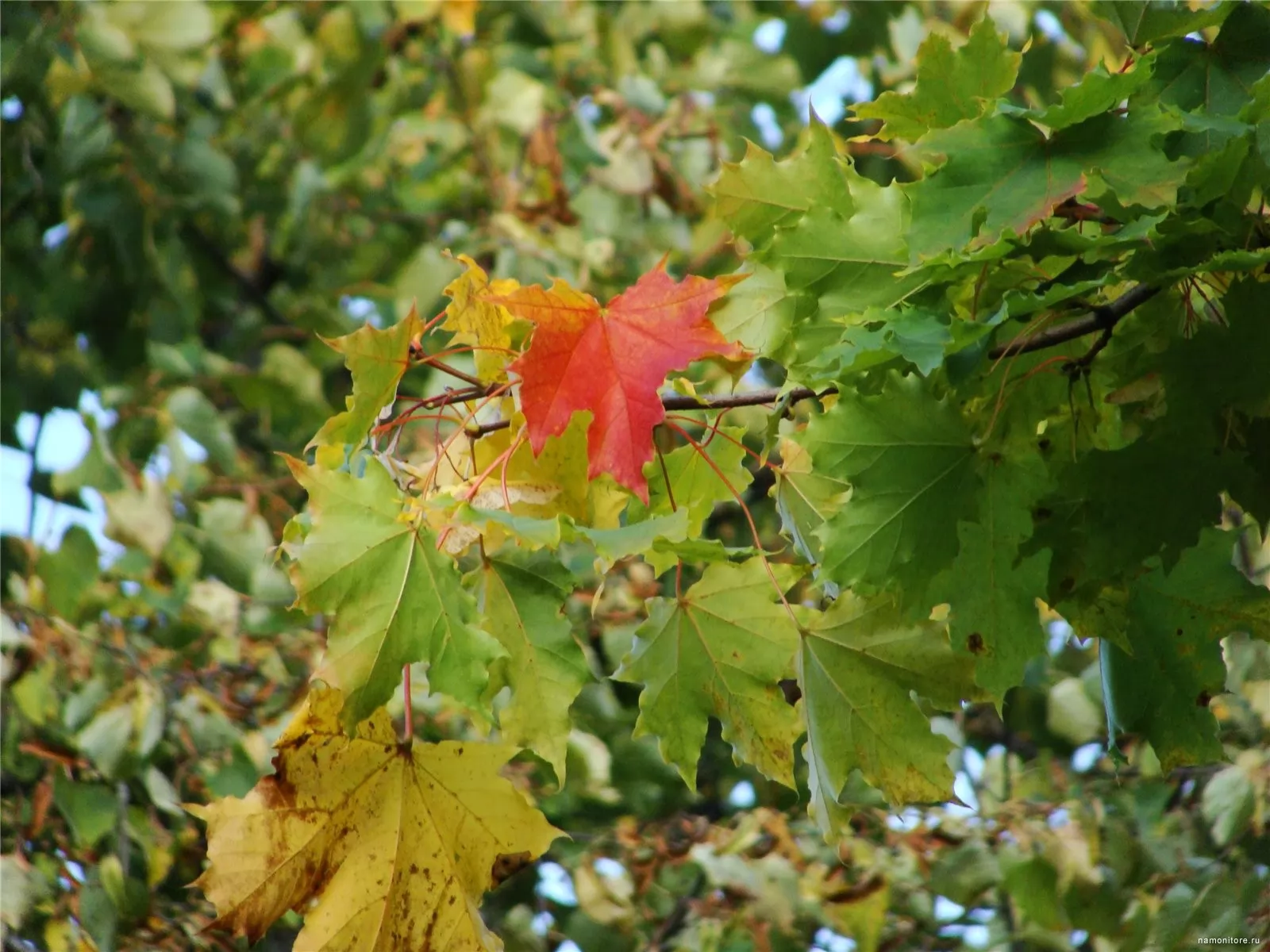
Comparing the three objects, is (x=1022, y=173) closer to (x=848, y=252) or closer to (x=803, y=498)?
(x=848, y=252)

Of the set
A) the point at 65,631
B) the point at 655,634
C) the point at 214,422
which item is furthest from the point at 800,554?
the point at 214,422

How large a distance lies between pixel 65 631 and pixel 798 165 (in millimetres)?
1484

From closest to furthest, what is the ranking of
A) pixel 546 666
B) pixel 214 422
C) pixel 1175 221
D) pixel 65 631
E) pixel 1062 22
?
pixel 1175 221
pixel 546 666
pixel 65 631
pixel 214 422
pixel 1062 22

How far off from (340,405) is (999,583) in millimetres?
2428

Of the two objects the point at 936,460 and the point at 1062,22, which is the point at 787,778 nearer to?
the point at 936,460

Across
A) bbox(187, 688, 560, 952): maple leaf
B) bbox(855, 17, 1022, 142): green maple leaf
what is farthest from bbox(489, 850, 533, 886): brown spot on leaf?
bbox(855, 17, 1022, 142): green maple leaf

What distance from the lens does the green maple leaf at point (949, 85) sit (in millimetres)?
Result: 788

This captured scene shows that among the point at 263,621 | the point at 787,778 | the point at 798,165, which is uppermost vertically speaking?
the point at 798,165

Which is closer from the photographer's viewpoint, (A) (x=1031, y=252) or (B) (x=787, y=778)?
(A) (x=1031, y=252)

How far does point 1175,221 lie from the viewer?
0.63 metres

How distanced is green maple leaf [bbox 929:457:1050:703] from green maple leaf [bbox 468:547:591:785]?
22 cm

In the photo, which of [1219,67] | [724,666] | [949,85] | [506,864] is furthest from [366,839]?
[1219,67]

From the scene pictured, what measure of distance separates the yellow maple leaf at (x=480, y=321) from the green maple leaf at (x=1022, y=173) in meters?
0.29

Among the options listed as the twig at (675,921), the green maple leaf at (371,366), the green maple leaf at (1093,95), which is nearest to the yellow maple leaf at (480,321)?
the green maple leaf at (371,366)
